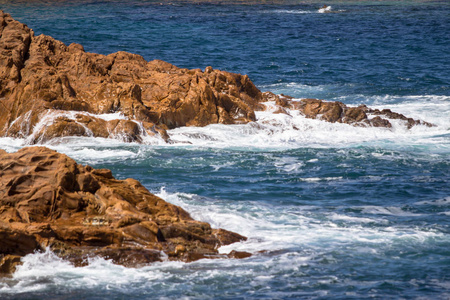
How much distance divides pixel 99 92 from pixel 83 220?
449 inches

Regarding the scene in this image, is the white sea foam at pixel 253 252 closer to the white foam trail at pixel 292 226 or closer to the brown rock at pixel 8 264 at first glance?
the white foam trail at pixel 292 226

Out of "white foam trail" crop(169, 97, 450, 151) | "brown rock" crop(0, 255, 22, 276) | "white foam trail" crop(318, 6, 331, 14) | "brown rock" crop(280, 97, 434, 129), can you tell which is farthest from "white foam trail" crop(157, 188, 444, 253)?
"white foam trail" crop(318, 6, 331, 14)

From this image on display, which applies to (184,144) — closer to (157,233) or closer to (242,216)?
(242,216)

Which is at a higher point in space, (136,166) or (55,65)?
(55,65)

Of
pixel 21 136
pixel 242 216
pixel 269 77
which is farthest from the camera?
pixel 269 77

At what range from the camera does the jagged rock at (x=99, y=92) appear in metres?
20.5

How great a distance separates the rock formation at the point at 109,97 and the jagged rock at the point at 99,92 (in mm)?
33

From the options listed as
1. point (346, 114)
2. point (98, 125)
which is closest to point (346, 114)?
point (346, 114)

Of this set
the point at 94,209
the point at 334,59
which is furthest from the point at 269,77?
the point at 94,209

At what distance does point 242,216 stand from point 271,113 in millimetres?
10969

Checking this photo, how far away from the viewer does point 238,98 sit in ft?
78.2

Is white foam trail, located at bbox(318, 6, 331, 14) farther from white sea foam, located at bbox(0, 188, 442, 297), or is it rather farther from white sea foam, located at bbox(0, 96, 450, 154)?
white sea foam, located at bbox(0, 188, 442, 297)

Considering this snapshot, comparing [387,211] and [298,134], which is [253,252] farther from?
[298,134]

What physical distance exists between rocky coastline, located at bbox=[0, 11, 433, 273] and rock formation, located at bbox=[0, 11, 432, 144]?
37 mm
